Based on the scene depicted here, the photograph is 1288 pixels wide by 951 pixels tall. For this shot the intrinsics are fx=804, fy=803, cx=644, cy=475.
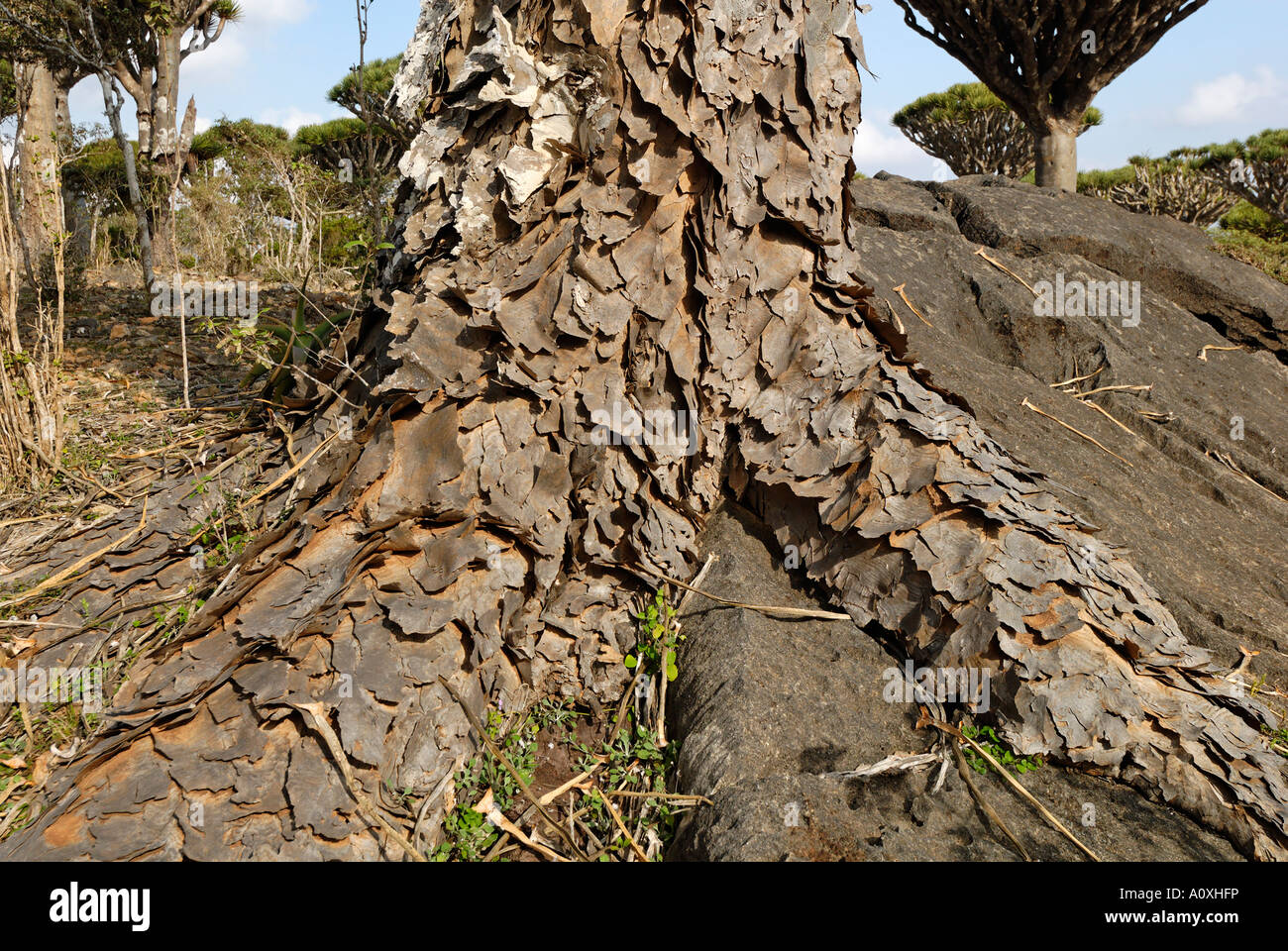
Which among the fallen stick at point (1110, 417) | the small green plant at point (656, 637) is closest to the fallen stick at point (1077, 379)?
the fallen stick at point (1110, 417)

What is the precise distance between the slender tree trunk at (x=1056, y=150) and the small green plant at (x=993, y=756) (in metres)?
8.30

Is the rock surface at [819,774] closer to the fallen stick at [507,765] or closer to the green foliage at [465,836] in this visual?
the fallen stick at [507,765]

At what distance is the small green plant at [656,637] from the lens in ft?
8.57

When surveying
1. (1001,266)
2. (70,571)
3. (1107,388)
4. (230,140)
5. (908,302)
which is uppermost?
(230,140)

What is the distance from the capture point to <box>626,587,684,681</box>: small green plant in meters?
2.61

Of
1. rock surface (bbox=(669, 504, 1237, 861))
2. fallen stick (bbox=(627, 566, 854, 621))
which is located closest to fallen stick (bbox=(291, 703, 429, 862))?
rock surface (bbox=(669, 504, 1237, 861))

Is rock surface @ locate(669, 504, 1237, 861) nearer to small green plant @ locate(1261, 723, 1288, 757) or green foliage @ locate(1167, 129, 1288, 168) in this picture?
small green plant @ locate(1261, 723, 1288, 757)

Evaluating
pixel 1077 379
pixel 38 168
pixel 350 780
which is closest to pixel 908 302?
pixel 1077 379

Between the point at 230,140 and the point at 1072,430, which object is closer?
the point at 1072,430

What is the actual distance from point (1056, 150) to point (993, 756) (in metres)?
8.72

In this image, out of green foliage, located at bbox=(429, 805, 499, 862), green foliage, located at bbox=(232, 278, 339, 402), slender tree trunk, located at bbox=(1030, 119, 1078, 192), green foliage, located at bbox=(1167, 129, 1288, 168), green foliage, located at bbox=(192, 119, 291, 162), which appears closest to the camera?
green foliage, located at bbox=(429, 805, 499, 862)

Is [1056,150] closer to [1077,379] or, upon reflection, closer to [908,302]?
[1077,379]

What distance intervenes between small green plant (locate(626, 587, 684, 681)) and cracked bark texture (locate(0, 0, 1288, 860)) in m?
0.07

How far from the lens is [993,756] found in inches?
88.8
